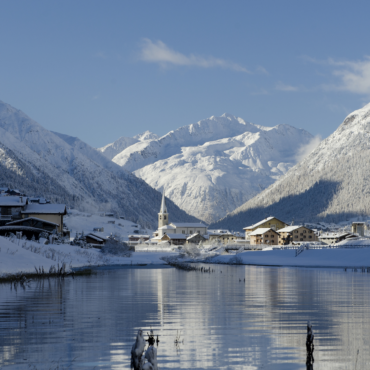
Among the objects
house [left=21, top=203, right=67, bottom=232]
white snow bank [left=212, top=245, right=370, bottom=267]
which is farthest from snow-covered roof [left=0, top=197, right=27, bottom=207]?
white snow bank [left=212, top=245, right=370, bottom=267]

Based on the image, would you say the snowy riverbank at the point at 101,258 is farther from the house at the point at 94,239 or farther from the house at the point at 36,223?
the house at the point at 94,239

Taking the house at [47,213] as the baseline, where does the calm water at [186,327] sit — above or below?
below

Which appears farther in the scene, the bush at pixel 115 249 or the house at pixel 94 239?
the house at pixel 94 239

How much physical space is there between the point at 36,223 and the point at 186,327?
314ft

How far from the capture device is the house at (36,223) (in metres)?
119

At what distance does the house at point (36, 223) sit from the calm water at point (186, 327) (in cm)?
7236

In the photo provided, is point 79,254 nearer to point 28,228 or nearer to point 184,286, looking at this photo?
point 28,228

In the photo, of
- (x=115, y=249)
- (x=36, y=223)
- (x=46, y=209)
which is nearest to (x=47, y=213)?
(x=46, y=209)

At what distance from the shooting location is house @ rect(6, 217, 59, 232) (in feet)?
390

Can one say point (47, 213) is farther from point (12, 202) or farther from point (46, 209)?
point (12, 202)

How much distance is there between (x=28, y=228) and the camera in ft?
372

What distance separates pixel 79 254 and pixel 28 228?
17664 mm

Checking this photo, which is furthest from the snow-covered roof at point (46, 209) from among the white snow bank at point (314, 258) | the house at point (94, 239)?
the white snow bank at point (314, 258)

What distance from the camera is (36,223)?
11912 centimetres
